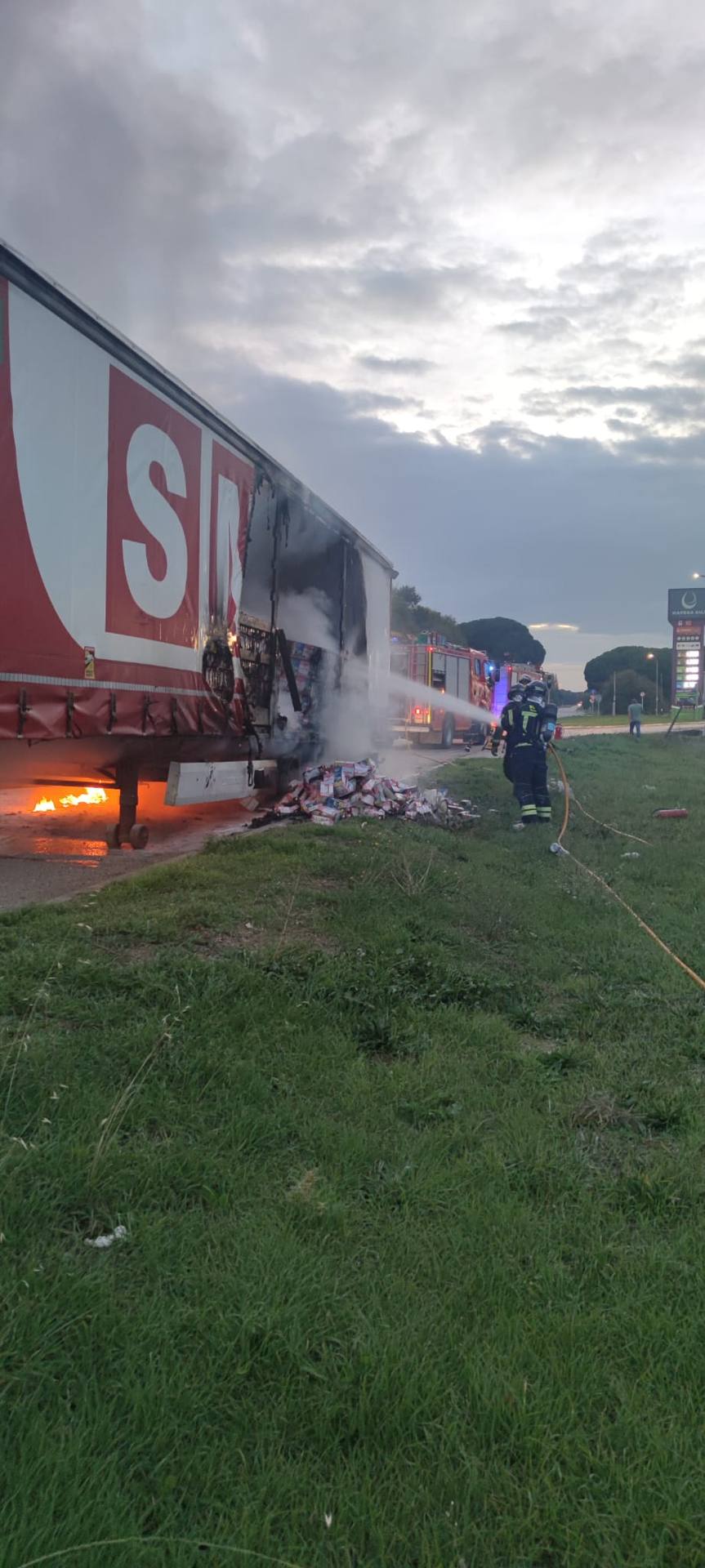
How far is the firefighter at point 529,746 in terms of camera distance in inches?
415

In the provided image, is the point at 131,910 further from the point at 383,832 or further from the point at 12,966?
the point at 383,832

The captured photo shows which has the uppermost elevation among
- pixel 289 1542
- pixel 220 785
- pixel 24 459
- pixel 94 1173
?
pixel 24 459

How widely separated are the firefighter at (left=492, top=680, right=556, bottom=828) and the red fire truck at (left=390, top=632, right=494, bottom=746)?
1140cm

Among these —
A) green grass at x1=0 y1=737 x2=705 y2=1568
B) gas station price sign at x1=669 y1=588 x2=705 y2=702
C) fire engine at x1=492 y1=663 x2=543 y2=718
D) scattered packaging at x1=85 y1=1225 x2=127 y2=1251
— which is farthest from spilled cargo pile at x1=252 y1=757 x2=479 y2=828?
gas station price sign at x1=669 y1=588 x2=705 y2=702

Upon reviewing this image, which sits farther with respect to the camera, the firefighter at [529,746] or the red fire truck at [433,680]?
the red fire truck at [433,680]

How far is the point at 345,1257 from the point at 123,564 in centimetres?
558

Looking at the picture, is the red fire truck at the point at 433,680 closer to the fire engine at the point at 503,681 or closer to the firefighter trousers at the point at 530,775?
the fire engine at the point at 503,681

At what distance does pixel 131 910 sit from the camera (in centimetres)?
510

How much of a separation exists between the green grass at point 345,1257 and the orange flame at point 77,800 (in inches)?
188

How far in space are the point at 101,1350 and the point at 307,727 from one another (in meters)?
9.76

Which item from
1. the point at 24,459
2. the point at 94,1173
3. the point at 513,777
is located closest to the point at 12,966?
the point at 94,1173

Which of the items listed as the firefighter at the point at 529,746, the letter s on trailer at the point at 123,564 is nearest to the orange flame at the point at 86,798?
the letter s on trailer at the point at 123,564

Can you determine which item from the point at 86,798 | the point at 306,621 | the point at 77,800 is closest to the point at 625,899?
the point at 86,798

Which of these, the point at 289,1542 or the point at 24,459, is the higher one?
the point at 24,459
